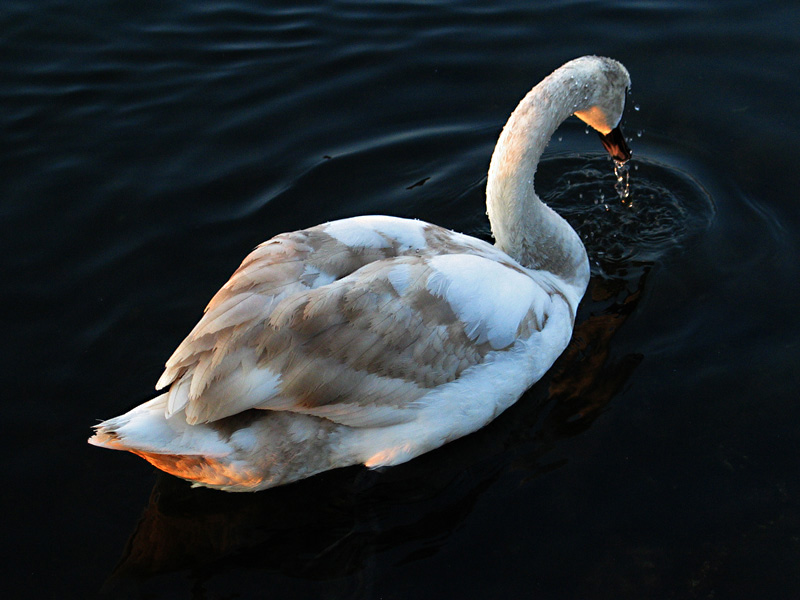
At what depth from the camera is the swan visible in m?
4.23

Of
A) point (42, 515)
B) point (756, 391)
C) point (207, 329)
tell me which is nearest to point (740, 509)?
→ point (756, 391)

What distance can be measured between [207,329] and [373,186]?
2.92 m

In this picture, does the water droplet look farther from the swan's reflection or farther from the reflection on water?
the swan's reflection

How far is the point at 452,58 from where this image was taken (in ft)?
26.9

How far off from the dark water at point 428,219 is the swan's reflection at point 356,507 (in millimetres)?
14

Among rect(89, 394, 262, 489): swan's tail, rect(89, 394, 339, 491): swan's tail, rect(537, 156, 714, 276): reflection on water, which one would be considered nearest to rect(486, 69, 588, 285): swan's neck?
rect(537, 156, 714, 276): reflection on water

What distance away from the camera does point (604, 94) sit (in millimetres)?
5633

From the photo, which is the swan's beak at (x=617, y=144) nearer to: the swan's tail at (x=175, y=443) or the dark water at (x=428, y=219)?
the dark water at (x=428, y=219)

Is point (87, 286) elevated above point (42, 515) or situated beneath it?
elevated above

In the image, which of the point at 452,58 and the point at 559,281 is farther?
the point at 452,58

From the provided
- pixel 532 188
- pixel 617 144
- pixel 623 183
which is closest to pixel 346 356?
pixel 532 188

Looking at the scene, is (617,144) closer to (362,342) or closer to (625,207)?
(625,207)

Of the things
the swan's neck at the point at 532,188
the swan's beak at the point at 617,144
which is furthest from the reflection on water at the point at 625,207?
the swan's neck at the point at 532,188

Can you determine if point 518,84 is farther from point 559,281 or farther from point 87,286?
point 87,286
